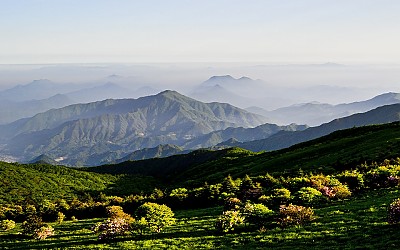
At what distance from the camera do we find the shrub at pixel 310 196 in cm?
3821

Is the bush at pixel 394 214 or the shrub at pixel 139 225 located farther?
the shrub at pixel 139 225

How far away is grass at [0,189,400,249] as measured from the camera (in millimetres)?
25812

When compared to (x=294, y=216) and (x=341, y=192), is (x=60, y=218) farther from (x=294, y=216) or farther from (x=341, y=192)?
(x=341, y=192)

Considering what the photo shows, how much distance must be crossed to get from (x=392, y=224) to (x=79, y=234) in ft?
96.2

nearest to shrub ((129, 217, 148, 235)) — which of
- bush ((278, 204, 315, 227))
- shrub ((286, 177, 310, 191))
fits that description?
bush ((278, 204, 315, 227))

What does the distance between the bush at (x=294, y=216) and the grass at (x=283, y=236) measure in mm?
748

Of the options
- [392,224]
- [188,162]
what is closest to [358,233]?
[392,224]

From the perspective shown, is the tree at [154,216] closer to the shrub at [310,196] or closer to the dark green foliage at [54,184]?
the shrub at [310,196]

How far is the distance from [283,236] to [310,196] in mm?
11435

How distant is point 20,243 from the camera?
35.2 metres

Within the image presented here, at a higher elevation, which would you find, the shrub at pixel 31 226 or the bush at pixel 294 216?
the bush at pixel 294 216

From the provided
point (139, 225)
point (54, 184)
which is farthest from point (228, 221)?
point (54, 184)

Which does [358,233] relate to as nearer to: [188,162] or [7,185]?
[7,185]

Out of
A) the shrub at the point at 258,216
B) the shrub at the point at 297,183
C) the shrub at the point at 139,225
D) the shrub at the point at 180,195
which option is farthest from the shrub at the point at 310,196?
the shrub at the point at 180,195
